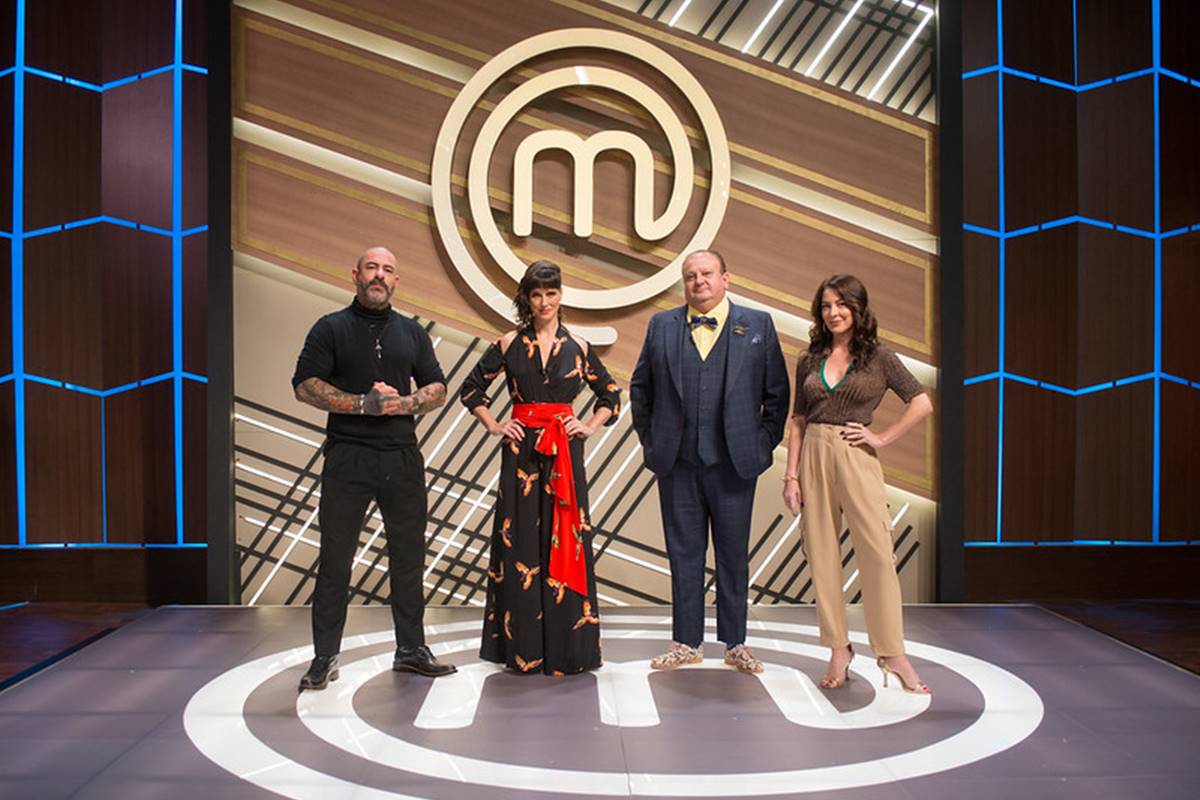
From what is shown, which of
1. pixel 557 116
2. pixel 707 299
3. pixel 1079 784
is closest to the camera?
pixel 1079 784

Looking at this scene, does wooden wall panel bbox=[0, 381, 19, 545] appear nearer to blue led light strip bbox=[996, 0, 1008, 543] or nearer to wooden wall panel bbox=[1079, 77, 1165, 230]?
blue led light strip bbox=[996, 0, 1008, 543]

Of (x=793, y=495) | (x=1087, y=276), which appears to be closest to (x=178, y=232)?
(x=793, y=495)

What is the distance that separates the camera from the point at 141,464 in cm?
508

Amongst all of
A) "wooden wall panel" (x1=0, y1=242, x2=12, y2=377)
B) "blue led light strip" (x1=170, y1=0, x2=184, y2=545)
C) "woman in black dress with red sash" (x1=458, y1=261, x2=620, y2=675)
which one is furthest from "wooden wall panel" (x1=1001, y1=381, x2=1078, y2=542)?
"wooden wall panel" (x1=0, y1=242, x2=12, y2=377)

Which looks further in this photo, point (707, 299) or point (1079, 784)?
point (707, 299)

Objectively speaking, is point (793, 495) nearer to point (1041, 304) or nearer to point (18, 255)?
point (1041, 304)

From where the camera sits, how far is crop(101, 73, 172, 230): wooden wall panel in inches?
199

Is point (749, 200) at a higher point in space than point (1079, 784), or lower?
higher

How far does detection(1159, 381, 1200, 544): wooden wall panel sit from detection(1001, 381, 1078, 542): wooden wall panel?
0.55 m

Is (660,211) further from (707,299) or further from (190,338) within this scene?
(190,338)

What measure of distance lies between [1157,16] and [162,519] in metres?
5.92

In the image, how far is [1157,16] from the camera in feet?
17.3

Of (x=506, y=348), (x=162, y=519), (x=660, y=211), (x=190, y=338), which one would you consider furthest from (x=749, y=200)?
(x=162, y=519)

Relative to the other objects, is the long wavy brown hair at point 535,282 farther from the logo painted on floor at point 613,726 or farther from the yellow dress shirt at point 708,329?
the logo painted on floor at point 613,726
